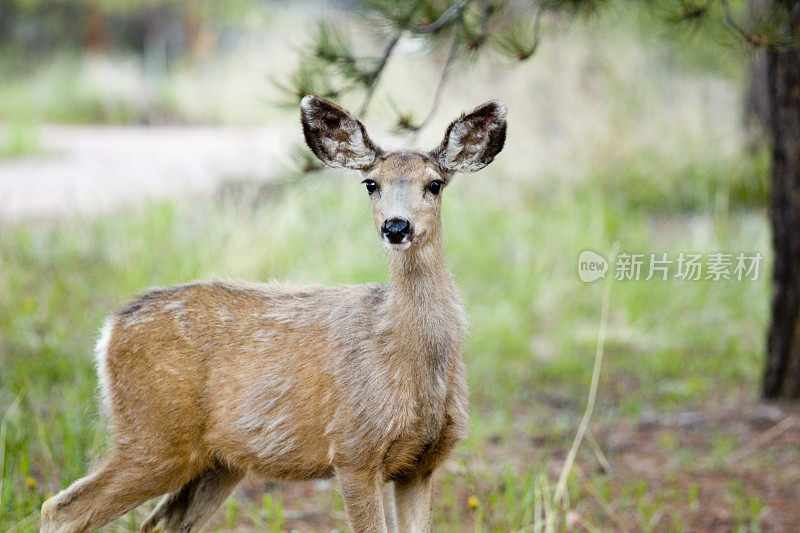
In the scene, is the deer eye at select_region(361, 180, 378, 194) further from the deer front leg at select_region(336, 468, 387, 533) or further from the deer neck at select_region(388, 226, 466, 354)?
the deer front leg at select_region(336, 468, 387, 533)

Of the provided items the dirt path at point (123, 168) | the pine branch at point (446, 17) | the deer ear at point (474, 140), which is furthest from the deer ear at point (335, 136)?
the dirt path at point (123, 168)

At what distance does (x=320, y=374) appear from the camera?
3877mm

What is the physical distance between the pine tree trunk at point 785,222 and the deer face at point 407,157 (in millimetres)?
2850

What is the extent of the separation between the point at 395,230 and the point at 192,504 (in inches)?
62.2

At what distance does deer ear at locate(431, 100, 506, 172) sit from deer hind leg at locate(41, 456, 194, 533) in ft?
5.15

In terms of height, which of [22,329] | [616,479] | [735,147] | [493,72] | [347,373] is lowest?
[616,479]

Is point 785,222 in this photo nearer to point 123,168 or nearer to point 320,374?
point 320,374

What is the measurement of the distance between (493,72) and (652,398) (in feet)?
18.8

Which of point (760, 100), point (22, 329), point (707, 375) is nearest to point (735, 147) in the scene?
point (760, 100)

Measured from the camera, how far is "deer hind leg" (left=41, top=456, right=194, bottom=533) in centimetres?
392

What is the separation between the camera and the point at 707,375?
25.5 ft

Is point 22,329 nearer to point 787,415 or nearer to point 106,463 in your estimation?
point 106,463

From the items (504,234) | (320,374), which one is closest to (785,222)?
(320,374)

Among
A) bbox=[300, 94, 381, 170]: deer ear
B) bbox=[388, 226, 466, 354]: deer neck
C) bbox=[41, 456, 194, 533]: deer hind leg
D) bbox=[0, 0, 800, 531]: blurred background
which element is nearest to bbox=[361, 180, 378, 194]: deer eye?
bbox=[300, 94, 381, 170]: deer ear
